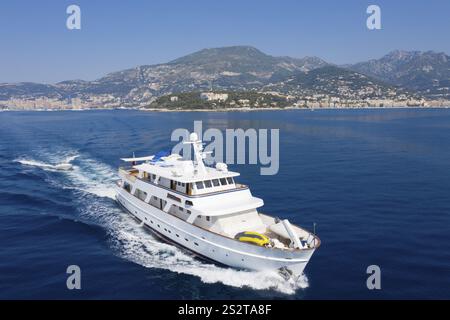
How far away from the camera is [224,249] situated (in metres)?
23.9

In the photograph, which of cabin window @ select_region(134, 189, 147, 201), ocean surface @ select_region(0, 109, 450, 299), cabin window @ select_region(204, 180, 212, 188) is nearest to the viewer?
ocean surface @ select_region(0, 109, 450, 299)

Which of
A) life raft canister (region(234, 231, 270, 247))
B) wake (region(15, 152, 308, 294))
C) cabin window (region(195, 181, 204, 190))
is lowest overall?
wake (region(15, 152, 308, 294))

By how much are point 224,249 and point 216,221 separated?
2199mm

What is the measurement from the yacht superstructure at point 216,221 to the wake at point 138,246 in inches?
25.5

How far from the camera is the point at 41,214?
34.4 metres

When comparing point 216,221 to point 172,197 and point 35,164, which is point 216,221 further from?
point 35,164

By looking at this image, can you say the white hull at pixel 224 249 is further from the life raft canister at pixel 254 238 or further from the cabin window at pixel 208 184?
the cabin window at pixel 208 184

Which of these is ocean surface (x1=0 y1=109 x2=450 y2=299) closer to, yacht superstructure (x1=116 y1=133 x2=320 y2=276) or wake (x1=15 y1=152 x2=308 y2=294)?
wake (x1=15 y1=152 x2=308 y2=294)

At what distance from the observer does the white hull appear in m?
22.3

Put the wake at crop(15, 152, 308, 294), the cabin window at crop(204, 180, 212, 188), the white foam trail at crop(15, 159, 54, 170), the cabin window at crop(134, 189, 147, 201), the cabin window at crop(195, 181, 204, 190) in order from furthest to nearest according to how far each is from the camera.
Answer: the white foam trail at crop(15, 159, 54, 170), the cabin window at crop(134, 189, 147, 201), the cabin window at crop(204, 180, 212, 188), the cabin window at crop(195, 181, 204, 190), the wake at crop(15, 152, 308, 294)

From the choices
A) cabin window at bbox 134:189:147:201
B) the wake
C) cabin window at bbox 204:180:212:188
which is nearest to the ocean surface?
the wake

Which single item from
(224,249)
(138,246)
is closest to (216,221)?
(224,249)

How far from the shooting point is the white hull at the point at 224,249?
22.3 meters
